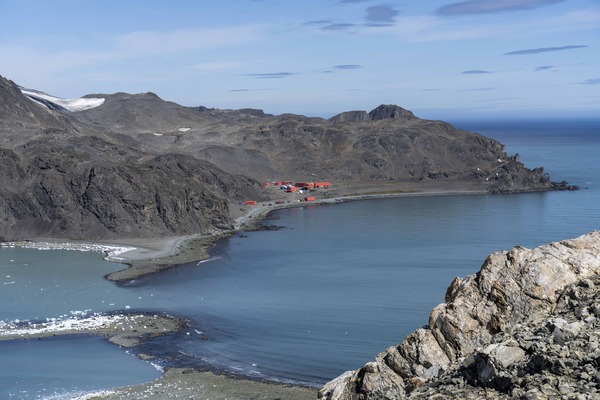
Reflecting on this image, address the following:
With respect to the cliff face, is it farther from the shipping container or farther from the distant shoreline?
the shipping container

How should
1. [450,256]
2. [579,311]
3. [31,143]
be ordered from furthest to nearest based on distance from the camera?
[31,143]
[450,256]
[579,311]

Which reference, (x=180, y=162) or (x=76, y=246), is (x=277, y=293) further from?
(x=180, y=162)

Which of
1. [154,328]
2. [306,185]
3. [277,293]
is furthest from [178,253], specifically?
[306,185]

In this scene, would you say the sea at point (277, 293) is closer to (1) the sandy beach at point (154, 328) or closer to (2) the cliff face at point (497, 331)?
(1) the sandy beach at point (154, 328)

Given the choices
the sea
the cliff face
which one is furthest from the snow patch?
the cliff face

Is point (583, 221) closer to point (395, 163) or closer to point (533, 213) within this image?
point (533, 213)

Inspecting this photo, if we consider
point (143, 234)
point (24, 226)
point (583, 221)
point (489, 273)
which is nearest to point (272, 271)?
point (143, 234)

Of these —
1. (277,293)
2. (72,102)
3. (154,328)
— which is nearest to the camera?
(154,328)
